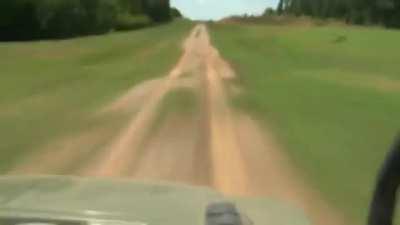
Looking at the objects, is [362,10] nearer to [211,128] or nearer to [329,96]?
[329,96]

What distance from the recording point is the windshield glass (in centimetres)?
253

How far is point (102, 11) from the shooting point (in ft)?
176

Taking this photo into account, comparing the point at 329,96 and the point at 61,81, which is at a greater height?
the point at 329,96

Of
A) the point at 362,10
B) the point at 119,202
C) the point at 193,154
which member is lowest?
the point at 193,154

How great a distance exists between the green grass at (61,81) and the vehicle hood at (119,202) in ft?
26.0

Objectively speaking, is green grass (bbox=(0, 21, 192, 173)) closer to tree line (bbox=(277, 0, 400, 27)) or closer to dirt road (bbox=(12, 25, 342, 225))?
dirt road (bbox=(12, 25, 342, 225))

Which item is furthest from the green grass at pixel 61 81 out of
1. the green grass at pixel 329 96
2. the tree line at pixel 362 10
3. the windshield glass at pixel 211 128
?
the tree line at pixel 362 10

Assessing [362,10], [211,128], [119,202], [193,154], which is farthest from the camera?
[362,10]

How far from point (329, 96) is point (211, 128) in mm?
6020

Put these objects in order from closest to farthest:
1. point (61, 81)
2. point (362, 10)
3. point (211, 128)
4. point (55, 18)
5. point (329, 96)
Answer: point (211, 128) → point (362, 10) → point (329, 96) → point (61, 81) → point (55, 18)

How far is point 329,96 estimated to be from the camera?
19750 mm

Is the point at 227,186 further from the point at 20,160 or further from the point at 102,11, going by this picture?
the point at 102,11

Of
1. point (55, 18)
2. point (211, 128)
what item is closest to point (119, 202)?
point (211, 128)

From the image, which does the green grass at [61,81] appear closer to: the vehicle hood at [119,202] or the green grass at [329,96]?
the green grass at [329,96]
